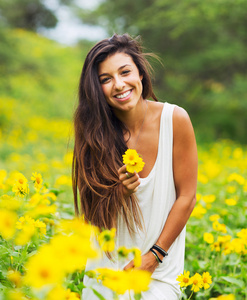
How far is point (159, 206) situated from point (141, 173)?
18 cm

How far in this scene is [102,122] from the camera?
177 centimetres

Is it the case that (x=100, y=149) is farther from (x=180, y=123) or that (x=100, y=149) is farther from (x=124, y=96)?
(x=180, y=123)

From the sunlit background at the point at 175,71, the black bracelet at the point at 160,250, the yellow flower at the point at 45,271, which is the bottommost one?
the black bracelet at the point at 160,250

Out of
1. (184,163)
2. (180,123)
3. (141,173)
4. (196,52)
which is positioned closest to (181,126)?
(180,123)

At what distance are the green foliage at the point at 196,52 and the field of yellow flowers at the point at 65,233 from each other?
1.34 meters

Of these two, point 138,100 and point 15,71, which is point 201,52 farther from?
point 138,100

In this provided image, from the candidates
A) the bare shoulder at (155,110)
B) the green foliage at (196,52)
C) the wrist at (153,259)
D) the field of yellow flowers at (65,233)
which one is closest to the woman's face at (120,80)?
the bare shoulder at (155,110)

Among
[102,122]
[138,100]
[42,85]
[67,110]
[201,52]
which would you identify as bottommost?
[102,122]

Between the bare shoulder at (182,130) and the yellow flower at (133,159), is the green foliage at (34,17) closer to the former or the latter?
the bare shoulder at (182,130)

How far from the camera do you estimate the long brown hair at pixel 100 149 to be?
167 cm

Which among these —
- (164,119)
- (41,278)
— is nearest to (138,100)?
(164,119)

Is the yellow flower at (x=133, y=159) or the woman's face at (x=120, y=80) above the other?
the woman's face at (x=120, y=80)

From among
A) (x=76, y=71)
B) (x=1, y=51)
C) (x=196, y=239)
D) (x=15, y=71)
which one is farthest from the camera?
(x=76, y=71)

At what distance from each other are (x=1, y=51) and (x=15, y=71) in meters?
0.86
